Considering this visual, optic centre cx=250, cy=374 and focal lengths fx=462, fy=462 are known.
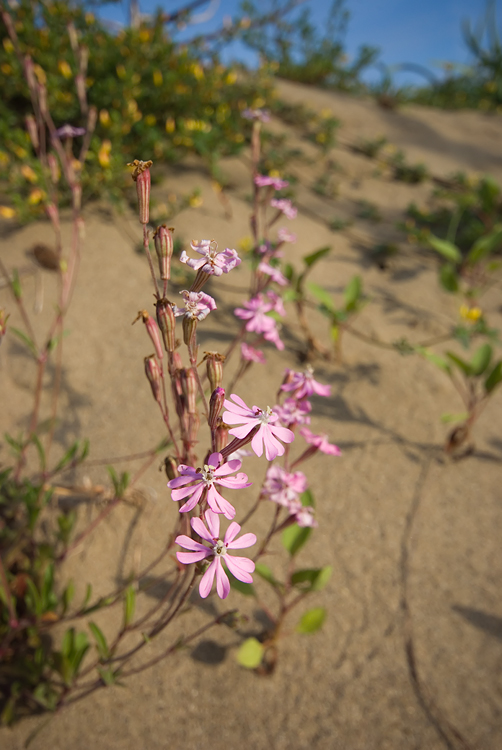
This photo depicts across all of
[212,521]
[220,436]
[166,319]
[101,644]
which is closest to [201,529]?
[212,521]

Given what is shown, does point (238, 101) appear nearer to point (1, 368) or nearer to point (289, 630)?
point (1, 368)

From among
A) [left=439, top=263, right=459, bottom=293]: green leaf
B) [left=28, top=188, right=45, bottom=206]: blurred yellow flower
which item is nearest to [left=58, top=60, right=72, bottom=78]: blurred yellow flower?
[left=28, top=188, right=45, bottom=206]: blurred yellow flower

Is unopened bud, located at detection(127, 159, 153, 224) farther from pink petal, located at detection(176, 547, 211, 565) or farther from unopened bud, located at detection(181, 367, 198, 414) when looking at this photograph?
pink petal, located at detection(176, 547, 211, 565)

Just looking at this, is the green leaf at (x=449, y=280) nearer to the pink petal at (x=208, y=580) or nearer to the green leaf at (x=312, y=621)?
the green leaf at (x=312, y=621)

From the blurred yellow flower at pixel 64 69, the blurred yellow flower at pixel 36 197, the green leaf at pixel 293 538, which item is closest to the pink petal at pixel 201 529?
the green leaf at pixel 293 538

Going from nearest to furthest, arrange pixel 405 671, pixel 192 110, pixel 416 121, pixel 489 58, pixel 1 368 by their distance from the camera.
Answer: pixel 405 671
pixel 1 368
pixel 192 110
pixel 416 121
pixel 489 58

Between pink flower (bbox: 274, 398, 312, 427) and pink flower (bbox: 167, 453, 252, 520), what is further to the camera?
pink flower (bbox: 274, 398, 312, 427)

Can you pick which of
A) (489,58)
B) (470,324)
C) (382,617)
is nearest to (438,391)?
(470,324)

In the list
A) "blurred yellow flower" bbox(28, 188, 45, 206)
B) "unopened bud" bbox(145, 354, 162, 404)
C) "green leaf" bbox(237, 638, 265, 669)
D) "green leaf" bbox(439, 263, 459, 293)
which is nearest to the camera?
"unopened bud" bbox(145, 354, 162, 404)
